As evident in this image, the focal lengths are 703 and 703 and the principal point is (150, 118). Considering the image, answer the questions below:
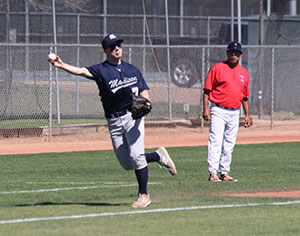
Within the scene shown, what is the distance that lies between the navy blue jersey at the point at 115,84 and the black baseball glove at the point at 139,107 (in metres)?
0.13

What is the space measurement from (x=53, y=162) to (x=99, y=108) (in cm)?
660

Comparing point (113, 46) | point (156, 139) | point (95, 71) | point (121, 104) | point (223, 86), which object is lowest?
point (156, 139)

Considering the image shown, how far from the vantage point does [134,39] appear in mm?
23672

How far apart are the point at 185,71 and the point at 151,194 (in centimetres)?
1524

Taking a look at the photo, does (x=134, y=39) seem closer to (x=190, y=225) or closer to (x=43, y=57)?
(x=43, y=57)

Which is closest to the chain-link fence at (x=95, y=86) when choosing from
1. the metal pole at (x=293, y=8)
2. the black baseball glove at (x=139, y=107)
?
the metal pole at (x=293, y=8)

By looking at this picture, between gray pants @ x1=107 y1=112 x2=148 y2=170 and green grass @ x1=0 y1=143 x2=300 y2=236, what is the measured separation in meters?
0.51

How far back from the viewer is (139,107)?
25.3ft

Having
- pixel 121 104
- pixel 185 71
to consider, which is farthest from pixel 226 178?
pixel 185 71

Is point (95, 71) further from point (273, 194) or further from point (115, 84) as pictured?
point (273, 194)

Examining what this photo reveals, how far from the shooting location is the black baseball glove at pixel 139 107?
303 inches

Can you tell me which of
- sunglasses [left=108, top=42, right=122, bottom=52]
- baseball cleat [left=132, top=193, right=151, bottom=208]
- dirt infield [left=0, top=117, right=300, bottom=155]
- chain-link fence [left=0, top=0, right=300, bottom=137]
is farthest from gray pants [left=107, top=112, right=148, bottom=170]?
chain-link fence [left=0, top=0, right=300, bottom=137]

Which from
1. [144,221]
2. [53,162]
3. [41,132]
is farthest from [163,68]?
[144,221]

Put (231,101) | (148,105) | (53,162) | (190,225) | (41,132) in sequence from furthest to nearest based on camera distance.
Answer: (41,132) → (53,162) → (231,101) → (148,105) → (190,225)
